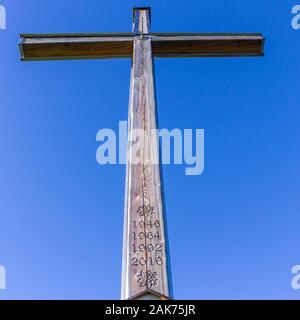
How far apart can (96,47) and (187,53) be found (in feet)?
3.26

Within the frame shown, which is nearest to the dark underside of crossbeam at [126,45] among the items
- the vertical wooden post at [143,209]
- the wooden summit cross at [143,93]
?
the wooden summit cross at [143,93]

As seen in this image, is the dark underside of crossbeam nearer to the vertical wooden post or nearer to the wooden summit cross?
the wooden summit cross

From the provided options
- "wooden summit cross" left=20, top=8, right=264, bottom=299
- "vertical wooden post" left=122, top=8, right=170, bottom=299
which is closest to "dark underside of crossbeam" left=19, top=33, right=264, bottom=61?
"wooden summit cross" left=20, top=8, right=264, bottom=299

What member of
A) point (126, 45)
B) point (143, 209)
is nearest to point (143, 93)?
point (143, 209)

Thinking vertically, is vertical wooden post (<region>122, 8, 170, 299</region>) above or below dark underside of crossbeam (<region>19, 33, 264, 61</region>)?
below

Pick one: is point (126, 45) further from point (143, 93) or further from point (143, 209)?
point (143, 209)

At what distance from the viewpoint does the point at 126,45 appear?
518 cm

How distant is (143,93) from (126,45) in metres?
1.36

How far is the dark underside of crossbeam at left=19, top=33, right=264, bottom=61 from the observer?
17.3 ft
